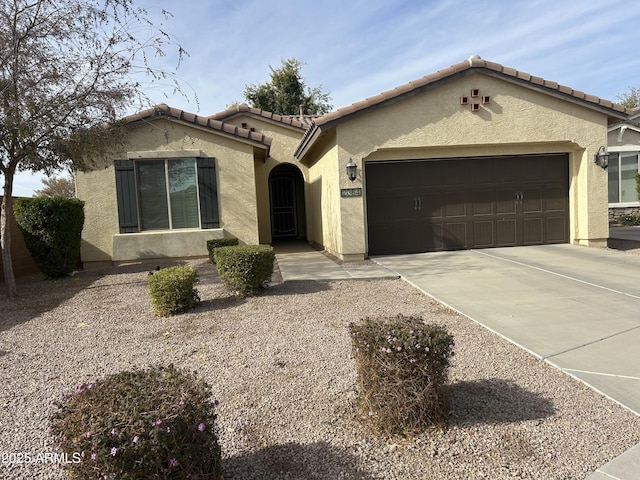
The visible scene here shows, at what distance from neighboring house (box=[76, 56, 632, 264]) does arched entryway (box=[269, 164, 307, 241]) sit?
5.28m

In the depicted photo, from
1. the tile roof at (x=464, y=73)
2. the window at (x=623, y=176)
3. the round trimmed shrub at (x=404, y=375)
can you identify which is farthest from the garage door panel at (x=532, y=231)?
the round trimmed shrub at (x=404, y=375)

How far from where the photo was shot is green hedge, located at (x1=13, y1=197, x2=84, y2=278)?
339 inches

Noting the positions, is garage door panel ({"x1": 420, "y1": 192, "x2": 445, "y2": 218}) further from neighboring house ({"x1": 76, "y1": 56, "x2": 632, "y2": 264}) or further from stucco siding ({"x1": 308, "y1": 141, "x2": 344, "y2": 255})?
stucco siding ({"x1": 308, "y1": 141, "x2": 344, "y2": 255})

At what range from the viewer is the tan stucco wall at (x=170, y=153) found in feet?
34.7

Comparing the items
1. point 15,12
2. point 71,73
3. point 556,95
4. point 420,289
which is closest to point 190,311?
point 420,289

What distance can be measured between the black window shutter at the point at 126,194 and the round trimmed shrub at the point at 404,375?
937 cm

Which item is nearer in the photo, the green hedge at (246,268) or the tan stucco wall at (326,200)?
the green hedge at (246,268)

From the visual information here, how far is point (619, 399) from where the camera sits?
3041 millimetres

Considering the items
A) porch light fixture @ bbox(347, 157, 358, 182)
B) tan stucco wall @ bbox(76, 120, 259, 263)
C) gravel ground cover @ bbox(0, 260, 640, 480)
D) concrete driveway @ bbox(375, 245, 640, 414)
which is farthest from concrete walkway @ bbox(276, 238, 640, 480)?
porch light fixture @ bbox(347, 157, 358, 182)

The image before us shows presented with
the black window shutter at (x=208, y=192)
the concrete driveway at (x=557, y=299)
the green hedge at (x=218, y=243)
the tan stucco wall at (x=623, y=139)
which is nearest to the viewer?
the concrete driveway at (x=557, y=299)

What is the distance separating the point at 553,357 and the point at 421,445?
1950mm

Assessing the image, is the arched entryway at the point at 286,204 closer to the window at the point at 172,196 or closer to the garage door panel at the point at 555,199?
the window at the point at 172,196

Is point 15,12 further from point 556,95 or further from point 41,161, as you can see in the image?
point 556,95

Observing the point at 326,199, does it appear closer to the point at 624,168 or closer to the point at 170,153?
the point at 170,153
